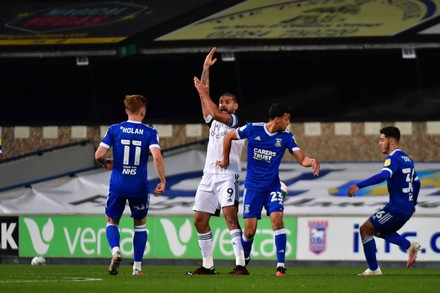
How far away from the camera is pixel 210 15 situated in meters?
29.0

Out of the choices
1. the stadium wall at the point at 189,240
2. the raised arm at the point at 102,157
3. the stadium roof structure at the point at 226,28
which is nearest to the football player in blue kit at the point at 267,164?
the raised arm at the point at 102,157

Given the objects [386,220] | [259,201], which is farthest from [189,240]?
[386,220]

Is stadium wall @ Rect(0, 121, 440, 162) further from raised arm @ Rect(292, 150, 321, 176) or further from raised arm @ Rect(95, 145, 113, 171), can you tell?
raised arm @ Rect(95, 145, 113, 171)

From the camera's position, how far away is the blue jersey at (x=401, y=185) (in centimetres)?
1855

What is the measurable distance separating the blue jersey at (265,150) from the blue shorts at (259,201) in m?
0.07

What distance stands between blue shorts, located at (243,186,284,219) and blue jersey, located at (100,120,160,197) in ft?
4.99

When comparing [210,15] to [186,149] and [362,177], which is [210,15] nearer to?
[186,149]

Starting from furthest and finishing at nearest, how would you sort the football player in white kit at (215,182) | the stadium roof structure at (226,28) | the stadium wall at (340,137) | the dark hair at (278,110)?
1. the stadium wall at (340,137)
2. the stadium roof structure at (226,28)
3. the football player in white kit at (215,182)
4. the dark hair at (278,110)

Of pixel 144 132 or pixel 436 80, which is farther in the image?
pixel 436 80

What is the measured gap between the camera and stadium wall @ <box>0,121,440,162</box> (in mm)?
27438

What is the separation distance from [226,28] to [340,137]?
2.87 m

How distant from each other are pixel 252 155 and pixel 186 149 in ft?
30.2

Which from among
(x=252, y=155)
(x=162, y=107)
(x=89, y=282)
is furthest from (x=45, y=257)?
(x=89, y=282)

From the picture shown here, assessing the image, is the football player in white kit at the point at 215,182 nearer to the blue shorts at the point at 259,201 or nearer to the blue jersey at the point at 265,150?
the blue shorts at the point at 259,201
